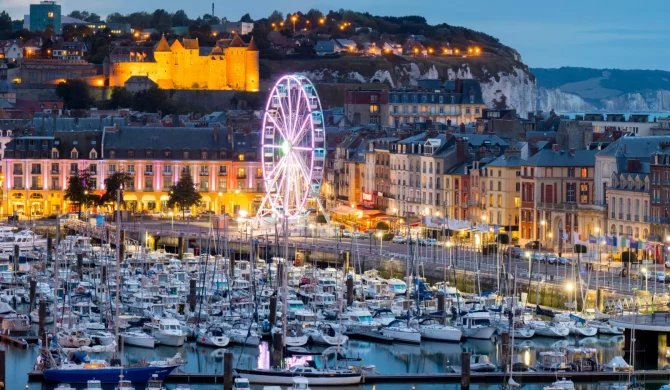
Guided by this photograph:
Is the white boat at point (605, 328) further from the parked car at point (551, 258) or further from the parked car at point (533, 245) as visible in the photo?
the parked car at point (533, 245)

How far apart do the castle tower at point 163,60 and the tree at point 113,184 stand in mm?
62519

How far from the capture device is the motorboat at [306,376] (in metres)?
44.2

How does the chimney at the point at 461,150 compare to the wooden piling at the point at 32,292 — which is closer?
the wooden piling at the point at 32,292

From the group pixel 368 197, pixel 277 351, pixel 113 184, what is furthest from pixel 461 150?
pixel 277 351

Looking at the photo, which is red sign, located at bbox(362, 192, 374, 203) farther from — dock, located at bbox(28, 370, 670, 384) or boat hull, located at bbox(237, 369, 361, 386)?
boat hull, located at bbox(237, 369, 361, 386)

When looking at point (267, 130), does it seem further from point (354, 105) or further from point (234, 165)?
point (354, 105)

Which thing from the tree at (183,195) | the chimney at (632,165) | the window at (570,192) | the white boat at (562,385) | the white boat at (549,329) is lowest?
the white boat at (562,385)

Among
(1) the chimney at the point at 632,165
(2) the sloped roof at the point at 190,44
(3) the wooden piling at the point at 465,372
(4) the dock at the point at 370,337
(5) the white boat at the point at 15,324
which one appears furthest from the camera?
(2) the sloped roof at the point at 190,44

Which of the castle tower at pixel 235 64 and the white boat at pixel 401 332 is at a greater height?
the castle tower at pixel 235 64

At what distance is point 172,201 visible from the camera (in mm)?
85438

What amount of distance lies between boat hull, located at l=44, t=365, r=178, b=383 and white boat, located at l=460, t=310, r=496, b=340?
10870mm

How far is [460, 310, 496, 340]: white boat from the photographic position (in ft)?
172

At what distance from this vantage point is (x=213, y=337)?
50.9 meters

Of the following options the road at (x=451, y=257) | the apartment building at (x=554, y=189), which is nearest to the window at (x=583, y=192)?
the apartment building at (x=554, y=189)
